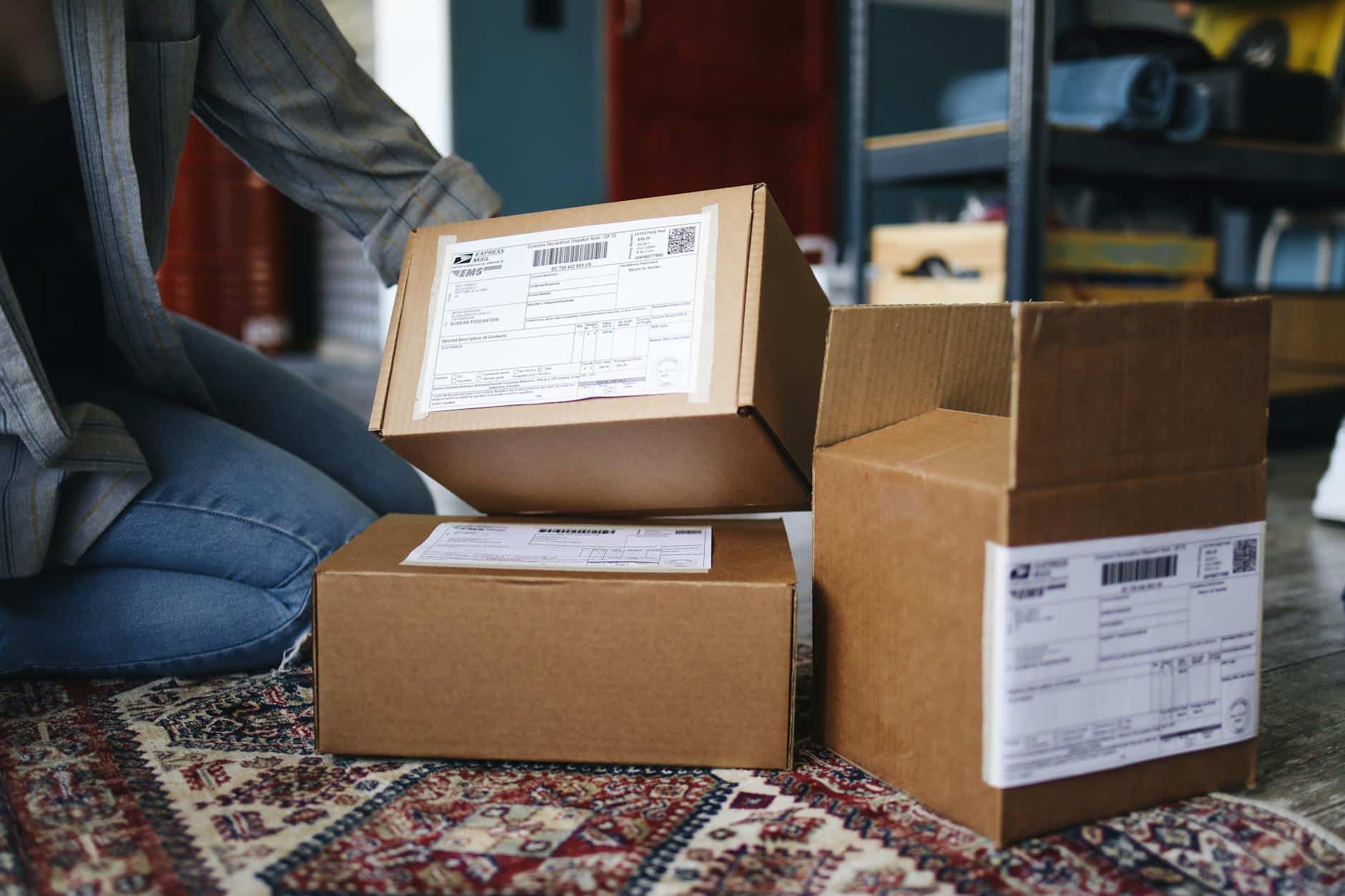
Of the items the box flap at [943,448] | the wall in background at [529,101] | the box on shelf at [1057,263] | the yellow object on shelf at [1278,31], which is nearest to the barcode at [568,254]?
the box flap at [943,448]

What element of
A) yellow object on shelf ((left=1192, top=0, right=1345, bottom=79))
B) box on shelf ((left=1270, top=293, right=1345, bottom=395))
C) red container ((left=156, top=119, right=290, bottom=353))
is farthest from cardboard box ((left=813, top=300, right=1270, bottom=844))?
red container ((left=156, top=119, right=290, bottom=353))

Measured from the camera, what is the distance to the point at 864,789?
769 millimetres

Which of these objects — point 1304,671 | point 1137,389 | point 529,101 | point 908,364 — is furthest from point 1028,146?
point 529,101

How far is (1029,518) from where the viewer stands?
64 centimetres

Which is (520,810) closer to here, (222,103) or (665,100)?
(222,103)

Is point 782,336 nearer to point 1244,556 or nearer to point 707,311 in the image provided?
point 707,311

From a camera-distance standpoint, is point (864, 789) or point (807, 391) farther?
point (807, 391)

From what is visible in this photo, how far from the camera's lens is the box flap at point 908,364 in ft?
2.57

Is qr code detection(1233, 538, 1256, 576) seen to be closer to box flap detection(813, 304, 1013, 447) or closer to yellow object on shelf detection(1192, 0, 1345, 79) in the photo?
box flap detection(813, 304, 1013, 447)

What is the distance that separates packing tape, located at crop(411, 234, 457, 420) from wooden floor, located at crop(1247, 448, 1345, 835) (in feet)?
2.21

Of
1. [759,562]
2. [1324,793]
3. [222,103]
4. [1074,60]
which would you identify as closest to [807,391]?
[759,562]

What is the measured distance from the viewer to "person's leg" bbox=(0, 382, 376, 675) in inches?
38.9

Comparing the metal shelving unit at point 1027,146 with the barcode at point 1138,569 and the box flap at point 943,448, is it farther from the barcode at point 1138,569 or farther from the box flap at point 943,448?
the barcode at point 1138,569

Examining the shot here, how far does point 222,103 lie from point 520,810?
2.45 ft
